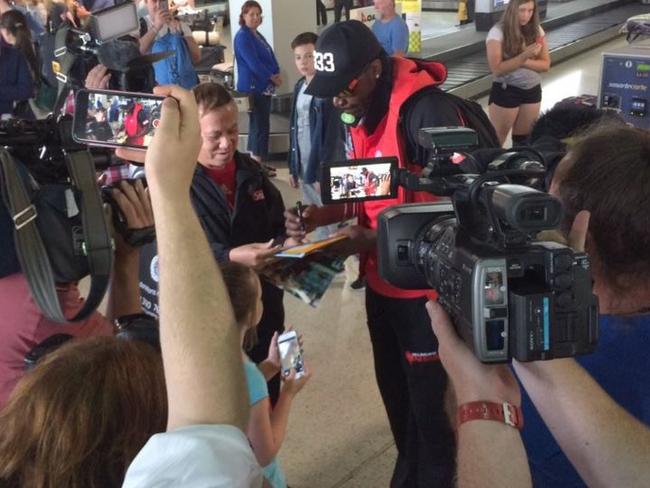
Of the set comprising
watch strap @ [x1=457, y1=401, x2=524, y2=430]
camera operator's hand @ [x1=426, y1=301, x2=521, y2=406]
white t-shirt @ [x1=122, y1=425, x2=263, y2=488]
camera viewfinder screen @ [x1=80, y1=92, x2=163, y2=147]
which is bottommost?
watch strap @ [x1=457, y1=401, x2=524, y2=430]

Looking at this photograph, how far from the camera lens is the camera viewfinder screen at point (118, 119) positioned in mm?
1548

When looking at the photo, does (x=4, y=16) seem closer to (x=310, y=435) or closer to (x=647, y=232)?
(x=310, y=435)

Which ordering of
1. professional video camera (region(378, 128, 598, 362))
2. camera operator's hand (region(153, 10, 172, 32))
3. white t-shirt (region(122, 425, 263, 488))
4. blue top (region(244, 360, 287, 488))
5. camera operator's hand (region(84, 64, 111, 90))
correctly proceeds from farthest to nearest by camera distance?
camera operator's hand (region(153, 10, 172, 32)) < camera operator's hand (region(84, 64, 111, 90)) < blue top (region(244, 360, 287, 488)) < professional video camera (region(378, 128, 598, 362)) < white t-shirt (region(122, 425, 263, 488))

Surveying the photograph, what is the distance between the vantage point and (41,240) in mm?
1446

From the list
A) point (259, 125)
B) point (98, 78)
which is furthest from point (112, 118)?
point (259, 125)

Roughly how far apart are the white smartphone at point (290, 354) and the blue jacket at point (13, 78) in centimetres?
456

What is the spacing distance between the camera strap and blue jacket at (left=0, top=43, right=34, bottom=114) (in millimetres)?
4975

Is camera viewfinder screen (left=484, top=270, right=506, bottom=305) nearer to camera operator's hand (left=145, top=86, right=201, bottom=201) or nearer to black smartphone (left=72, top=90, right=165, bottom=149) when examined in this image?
camera operator's hand (left=145, top=86, right=201, bottom=201)

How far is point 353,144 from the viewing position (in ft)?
8.09

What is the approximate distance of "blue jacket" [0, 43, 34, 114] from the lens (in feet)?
19.4

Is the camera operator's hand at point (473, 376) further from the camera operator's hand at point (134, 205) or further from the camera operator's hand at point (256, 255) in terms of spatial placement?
the camera operator's hand at point (256, 255)

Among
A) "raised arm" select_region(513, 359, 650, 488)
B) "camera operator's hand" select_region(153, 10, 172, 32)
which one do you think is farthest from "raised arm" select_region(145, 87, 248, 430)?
"camera operator's hand" select_region(153, 10, 172, 32)

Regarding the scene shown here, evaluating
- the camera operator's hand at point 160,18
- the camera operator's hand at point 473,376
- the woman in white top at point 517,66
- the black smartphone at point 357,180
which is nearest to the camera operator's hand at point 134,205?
the black smartphone at point 357,180

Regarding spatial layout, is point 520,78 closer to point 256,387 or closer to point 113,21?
point 113,21
